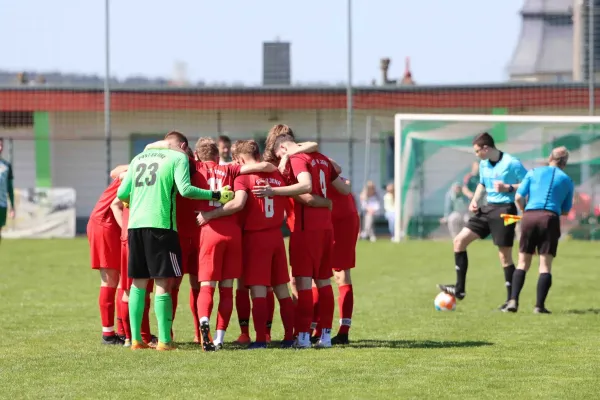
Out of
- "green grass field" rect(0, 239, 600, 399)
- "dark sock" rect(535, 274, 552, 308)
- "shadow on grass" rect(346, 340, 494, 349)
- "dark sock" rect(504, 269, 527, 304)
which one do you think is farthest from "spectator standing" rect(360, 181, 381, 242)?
"shadow on grass" rect(346, 340, 494, 349)

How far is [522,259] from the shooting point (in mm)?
14297

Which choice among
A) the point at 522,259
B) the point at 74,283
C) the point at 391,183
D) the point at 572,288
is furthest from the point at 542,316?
the point at 391,183

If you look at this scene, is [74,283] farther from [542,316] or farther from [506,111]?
[506,111]

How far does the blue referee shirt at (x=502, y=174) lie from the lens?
14523 millimetres

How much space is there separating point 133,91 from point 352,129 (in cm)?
651

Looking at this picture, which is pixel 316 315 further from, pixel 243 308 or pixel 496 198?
pixel 496 198

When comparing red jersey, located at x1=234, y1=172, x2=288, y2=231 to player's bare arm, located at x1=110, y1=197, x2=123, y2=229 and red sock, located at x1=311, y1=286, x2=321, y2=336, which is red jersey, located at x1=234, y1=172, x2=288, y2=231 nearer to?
red sock, located at x1=311, y1=286, x2=321, y2=336

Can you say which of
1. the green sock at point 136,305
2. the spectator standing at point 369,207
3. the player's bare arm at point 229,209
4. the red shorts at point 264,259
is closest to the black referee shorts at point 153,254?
the green sock at point 136,305

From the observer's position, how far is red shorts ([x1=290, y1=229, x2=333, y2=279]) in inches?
413

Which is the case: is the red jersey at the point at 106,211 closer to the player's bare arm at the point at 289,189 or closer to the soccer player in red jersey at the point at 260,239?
the soccer player in red jersey at the point at 260,239

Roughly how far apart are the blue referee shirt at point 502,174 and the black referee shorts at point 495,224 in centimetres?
9

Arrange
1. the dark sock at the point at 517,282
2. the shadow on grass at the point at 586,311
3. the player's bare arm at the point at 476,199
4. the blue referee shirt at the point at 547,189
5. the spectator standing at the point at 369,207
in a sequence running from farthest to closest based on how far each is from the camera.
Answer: the spectator standing at the point at 369,207
the player's bare arm at the point at 476,199
the shadow on grass at the point at 586,311
the dark sock at the point at 517,282
the blue referee shirt at the point at 547,189

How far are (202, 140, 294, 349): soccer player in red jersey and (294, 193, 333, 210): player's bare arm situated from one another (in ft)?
0.57

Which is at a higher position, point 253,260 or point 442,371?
point 253,260
